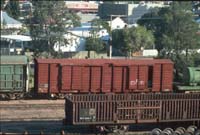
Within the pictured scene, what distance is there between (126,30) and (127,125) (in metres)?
39.1

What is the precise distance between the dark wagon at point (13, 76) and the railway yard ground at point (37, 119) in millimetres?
716

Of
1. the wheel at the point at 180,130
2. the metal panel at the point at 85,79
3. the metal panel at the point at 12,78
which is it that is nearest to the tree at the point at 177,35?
the metal panel at the point at 85,79

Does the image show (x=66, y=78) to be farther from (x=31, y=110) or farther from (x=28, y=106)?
(x=31, y=110)

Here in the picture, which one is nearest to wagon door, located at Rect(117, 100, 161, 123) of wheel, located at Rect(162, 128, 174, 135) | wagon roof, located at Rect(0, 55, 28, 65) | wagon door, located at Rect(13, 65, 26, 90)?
wheel, located at Rect(162, 128, 174, 135)

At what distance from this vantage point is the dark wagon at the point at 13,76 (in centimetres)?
3284

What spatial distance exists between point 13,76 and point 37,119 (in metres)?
5.98

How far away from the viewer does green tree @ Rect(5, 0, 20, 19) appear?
4177 inches

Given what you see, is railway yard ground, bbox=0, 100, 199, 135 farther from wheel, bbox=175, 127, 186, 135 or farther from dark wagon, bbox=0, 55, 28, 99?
wheel, bbox=175, 127, 186, 135

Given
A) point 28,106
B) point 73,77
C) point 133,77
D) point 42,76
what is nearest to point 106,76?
point 133,77

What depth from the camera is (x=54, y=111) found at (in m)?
30.7

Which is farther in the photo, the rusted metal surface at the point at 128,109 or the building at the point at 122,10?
the building at the point at 122,10

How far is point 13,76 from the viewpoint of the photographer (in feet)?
108

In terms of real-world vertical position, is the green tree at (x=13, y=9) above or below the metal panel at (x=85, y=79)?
above

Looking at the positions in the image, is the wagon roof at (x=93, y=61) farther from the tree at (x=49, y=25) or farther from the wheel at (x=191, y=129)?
the tree at (x=49, y=25)
